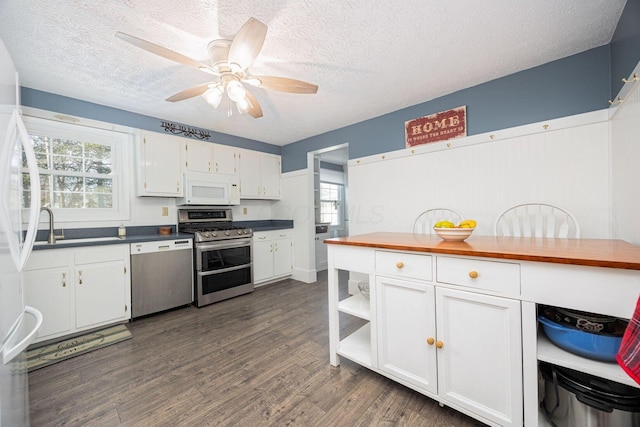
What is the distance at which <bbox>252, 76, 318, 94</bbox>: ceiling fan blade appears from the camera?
1889mm

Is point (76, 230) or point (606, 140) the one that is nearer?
point (606, 140)

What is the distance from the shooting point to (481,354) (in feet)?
4.15

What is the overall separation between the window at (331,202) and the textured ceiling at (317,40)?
11.7 ft

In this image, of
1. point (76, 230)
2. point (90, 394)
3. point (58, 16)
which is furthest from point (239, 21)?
point (76, 230)

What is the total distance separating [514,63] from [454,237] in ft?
6.18

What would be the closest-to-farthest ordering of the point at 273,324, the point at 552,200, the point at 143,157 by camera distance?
the point at 552,200
the point at 273,324
the point at 143,157

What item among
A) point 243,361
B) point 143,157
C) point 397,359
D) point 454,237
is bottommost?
point 243,361

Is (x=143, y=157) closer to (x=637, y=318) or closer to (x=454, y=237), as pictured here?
(x=454, y=237)

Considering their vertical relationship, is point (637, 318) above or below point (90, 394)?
above

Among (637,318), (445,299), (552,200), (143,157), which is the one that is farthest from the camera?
(143,157)

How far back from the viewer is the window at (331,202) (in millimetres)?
6261

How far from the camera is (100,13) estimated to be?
156 cm

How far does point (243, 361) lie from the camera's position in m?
1.99

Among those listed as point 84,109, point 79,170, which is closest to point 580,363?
point 79,170
